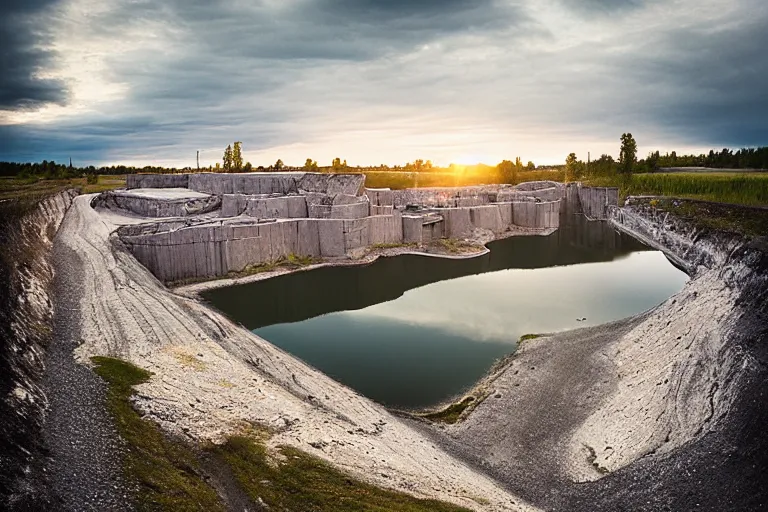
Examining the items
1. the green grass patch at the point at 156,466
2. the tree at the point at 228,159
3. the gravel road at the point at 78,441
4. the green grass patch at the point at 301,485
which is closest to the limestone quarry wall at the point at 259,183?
the tree at the point at 228,159

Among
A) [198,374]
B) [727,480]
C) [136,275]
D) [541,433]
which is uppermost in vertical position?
[136,275]

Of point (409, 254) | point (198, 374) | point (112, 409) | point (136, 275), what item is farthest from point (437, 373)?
point (409, 254)

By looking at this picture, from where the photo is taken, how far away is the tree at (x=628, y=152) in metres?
80.1

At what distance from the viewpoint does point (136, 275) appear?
23.5 m

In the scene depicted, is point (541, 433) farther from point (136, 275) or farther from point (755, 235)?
point (136, 275)

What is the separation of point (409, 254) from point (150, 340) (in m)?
29.6

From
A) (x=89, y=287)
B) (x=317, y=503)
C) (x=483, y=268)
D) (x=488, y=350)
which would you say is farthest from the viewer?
(x=483, y=268)

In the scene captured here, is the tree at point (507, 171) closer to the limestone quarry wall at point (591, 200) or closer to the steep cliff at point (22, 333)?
the limestone quarry wall at point (591, 200)

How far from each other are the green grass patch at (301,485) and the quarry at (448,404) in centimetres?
50

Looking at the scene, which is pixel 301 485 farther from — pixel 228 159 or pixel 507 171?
pixel 507 171

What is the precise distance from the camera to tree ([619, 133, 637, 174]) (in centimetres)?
8012

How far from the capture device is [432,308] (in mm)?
29156

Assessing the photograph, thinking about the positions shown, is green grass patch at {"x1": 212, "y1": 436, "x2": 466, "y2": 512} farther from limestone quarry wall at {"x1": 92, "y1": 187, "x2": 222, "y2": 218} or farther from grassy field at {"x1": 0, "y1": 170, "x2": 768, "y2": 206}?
limestone quarry wall at {"x1": 92, "y1": 187, "x2": 222, "y2": 218}

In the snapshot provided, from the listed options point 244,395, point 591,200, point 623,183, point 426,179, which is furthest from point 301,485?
point 623,183
